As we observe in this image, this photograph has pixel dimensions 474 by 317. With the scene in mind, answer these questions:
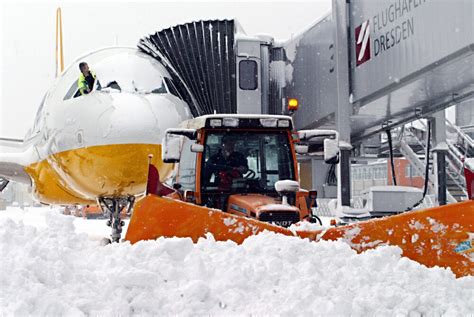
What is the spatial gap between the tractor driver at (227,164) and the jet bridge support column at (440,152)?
524cm

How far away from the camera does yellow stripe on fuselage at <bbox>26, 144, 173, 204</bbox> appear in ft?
28.0

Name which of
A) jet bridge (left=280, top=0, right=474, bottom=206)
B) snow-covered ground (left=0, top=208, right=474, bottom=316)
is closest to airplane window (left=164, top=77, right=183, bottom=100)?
jet bridge (left=280, top=0, right=474, bottom=206)

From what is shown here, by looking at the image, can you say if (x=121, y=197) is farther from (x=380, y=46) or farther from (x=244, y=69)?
(x=380, y=46)

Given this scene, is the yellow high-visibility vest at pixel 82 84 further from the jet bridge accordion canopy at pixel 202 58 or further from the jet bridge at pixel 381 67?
the jet bridge at pixel 381 67

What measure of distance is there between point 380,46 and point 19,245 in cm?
604

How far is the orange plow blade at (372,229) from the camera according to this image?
15.2ft

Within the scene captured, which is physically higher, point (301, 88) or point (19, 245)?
point (301, 88)

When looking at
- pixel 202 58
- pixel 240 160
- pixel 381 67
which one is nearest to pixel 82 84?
pixel 202 58

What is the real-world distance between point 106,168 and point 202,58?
2.94 metres

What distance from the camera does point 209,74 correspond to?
414 inches

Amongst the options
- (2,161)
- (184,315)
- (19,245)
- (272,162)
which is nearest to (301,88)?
(272,162)

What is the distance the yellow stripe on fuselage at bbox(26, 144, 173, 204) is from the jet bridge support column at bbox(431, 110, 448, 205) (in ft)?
15.5

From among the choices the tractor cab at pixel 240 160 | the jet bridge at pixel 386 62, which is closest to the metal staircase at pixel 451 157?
the jet bridge at pixel 386 62

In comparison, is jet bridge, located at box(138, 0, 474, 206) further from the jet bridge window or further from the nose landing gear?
the nose landing gear
